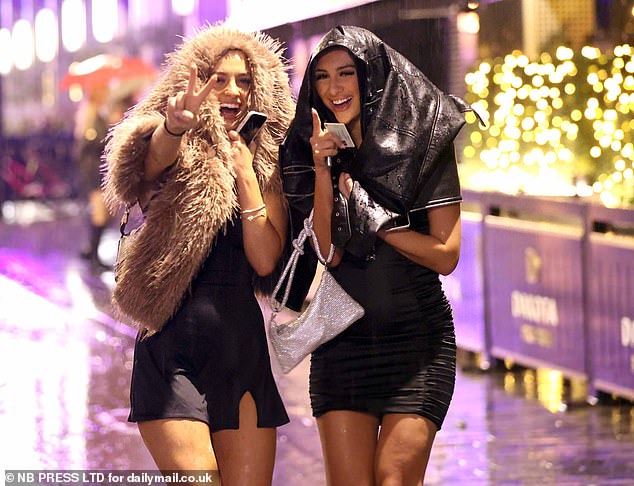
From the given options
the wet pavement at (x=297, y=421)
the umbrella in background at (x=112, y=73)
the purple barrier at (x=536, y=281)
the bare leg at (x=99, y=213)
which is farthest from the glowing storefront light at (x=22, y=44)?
the purple barrier at (x=536, y=281)

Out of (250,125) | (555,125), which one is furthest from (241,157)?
(555,125)

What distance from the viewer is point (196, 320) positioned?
432 centimetres

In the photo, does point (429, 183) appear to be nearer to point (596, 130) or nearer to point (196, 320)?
point (196, 320)

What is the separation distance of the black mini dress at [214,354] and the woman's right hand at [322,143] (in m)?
0.42

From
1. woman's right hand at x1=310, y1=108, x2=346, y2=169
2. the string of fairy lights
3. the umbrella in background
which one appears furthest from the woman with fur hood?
the umbrella in background

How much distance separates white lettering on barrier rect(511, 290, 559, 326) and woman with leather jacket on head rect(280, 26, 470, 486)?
184 inches

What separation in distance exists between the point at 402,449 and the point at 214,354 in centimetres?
69

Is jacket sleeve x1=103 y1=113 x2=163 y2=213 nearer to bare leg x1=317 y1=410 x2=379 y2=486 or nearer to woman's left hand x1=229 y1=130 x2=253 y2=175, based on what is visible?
woman's left hand x1=229 y1=130 x2=253 y2=175

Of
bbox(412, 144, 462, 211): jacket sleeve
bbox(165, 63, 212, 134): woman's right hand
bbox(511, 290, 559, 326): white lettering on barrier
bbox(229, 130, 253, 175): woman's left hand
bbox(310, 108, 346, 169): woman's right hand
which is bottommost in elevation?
bbox(511, 290, 559, 326): white lettering on barrier

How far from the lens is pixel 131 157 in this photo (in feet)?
14.3

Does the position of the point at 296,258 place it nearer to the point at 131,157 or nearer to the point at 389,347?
the point at 389,347

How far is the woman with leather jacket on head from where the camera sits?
13.8 ft

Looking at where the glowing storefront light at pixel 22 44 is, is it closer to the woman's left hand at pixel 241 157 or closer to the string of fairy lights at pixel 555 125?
the string of fairy lights at pixel 555 125

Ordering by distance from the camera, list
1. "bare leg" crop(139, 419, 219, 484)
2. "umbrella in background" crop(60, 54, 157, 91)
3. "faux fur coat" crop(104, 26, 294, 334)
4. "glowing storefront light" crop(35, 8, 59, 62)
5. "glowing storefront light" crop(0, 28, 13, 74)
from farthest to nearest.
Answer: "glowing storefront light" crop(0, 28, 13, 74)
"glowing storefront light" crop(35, 8, 59, 62)
"umbrella in background" crop(60, 54, 157, 91)
"faux fur coat" crop(104, 26, 294, 334)
"bare leg" crop(139, 419, 219, 484)
